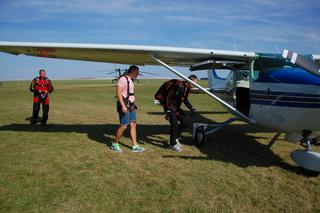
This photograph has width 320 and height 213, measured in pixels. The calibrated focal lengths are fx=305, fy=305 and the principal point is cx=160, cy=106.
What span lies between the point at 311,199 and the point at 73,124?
289 inches

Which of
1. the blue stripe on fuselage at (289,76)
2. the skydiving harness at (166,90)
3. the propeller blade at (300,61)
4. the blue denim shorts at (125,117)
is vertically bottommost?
the blue denim shorts at (125,117)

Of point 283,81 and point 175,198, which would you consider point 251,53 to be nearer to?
point 283,81

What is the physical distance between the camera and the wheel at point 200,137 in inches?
265

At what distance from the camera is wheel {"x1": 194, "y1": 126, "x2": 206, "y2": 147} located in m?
6.73

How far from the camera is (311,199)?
13.1 feet

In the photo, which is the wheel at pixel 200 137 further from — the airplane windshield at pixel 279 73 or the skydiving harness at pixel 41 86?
the skydiving harness at pixel 41 86

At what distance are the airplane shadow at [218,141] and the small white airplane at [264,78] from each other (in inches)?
18.6

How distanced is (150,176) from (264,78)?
2776 millimetres

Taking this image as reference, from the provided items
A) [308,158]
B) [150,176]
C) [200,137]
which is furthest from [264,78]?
[150,176]

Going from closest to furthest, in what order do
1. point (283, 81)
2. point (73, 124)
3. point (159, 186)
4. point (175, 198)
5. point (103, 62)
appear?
point (175, 198) < point (159, 186) < point (283, 81) < point (103, 62) < point (73, 124)

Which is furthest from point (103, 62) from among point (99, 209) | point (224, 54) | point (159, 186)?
point (99, 209)

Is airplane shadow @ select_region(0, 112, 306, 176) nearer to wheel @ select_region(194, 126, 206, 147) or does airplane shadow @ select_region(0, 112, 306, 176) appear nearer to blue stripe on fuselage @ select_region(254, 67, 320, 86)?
wheel @ select_region(194, 126, 206, 147)

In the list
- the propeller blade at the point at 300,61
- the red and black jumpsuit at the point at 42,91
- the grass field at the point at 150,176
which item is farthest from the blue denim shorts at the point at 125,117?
the red and black jumpsuit at the point at 42,91

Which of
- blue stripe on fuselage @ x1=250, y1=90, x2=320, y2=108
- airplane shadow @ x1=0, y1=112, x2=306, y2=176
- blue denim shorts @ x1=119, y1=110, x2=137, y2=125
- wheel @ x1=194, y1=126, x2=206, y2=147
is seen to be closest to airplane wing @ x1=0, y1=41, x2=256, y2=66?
→ blue stripe on fuselage @ x1=250, y1=90, x2=320, y2=108
